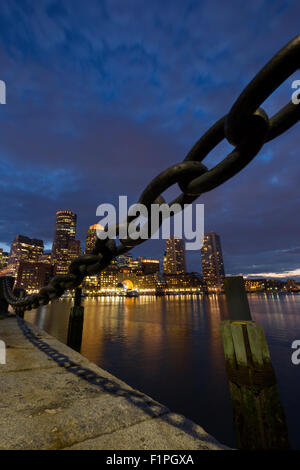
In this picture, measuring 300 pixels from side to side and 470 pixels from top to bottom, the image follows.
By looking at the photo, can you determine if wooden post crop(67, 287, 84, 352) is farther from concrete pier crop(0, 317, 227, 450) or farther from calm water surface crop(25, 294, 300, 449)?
concrete pier crop(0, 317, 227, 450)

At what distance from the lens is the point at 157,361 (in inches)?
491

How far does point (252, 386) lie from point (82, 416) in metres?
1.82

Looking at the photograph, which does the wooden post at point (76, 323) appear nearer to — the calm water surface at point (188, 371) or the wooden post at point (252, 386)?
the calm water surface at point (188, 371)

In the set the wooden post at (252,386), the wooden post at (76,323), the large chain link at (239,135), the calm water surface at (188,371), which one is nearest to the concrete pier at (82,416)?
the wooden post at (252,386)

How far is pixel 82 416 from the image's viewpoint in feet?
7.89

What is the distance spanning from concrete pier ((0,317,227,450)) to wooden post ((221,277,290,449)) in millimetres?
334

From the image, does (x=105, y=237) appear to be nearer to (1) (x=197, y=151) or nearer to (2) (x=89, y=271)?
(2) (x=89, y=271)

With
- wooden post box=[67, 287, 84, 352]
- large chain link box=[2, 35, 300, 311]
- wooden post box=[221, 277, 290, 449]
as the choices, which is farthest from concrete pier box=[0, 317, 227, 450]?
wooden post box=[67, 287, 84, 352]

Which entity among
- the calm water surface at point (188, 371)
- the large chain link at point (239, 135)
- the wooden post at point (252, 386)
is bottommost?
the calm water surface at point (188, 371)

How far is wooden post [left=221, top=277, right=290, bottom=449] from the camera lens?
6.29ft

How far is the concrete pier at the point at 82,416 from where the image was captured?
1.96 meters

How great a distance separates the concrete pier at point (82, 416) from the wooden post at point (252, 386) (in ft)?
1.10

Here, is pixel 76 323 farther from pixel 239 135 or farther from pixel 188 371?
pixel 239 135
